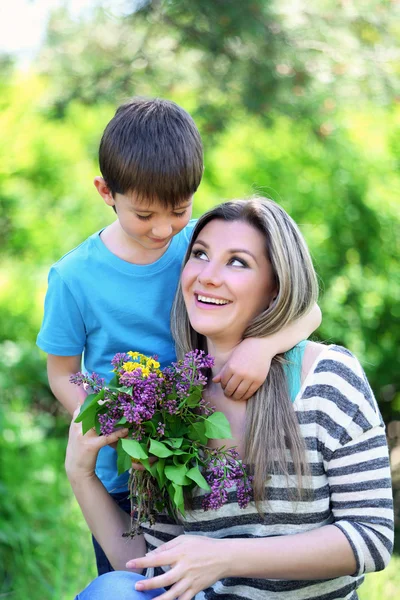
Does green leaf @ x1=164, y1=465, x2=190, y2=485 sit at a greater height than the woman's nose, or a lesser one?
lesser

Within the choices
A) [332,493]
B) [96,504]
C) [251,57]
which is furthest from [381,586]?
[251,57]

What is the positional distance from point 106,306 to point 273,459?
0.72 meters

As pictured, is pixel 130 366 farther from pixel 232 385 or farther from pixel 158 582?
pixel 158 582

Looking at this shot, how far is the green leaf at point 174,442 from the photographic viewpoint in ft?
6.91

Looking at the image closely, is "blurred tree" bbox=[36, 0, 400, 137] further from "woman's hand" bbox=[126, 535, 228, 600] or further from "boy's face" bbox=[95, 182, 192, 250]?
"woman's hand" bbox=[126, 535, 228, 600]

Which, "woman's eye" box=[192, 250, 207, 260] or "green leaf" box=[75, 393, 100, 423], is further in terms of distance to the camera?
"woman's eye" box=[192, 250, 207, 260]

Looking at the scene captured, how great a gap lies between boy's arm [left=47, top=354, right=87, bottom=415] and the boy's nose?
1.72 feet

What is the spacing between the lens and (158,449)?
6.72 feet

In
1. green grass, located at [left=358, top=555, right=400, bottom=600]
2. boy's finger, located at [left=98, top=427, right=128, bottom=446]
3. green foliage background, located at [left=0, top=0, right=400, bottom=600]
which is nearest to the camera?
boy's finger, located at [left=98, top=427, right=128, bottom=446]

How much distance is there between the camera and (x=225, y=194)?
16.5ft

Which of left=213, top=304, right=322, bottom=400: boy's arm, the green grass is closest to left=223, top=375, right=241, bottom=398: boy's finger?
left=213, top=304, right=322, bottom=400: boy's arm

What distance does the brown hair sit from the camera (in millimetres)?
2338

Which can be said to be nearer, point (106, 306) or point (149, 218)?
point (149, 218)

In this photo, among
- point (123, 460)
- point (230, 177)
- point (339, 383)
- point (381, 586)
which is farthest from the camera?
point (230, 177)
